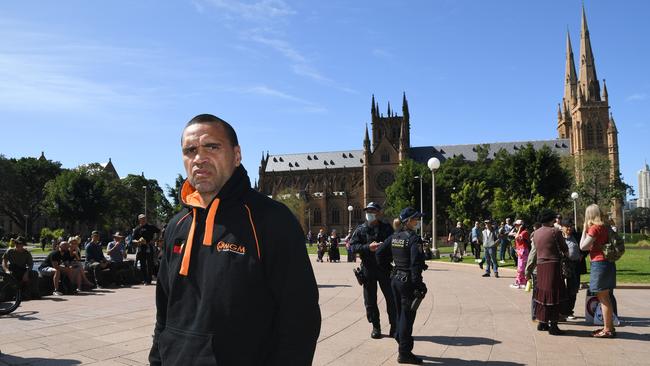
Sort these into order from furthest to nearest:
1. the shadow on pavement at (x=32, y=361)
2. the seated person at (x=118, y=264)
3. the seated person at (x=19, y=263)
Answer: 1. the seated person at (x=118, y=264)
2. the seated person at (x=19, y=263)
3. the shadow on pavement at (x=32, y=361)

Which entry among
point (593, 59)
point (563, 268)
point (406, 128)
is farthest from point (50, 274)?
point (593, 59)

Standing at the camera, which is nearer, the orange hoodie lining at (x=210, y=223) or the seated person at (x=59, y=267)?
the orange hoodie lining at (x=210, y=223)

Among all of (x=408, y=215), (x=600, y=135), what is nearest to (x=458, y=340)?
(x=408, y=215)

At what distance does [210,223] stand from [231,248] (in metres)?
0.20

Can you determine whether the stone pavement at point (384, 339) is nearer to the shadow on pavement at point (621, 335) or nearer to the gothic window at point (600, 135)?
the shadow on pavement at point (621, 335)

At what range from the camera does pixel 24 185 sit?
76.1 m

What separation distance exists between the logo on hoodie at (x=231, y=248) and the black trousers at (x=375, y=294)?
19.1ft

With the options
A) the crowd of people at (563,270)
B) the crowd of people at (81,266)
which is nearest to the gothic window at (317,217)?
the crowd of people at (81,266)

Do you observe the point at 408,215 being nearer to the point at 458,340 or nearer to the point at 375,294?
the point at 375,294

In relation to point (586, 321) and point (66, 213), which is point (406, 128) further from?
point (586, 321)

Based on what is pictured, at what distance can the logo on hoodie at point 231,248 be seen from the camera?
2.23 meters

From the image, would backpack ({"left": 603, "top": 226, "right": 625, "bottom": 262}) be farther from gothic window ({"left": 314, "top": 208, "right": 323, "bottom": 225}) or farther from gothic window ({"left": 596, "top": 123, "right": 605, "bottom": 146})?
gothic window ({"left": 596, "top": 123, "right": 605, "bottom": 146})

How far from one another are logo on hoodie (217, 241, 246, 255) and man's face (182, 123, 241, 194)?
354 mm

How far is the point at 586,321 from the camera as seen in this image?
8.83m
